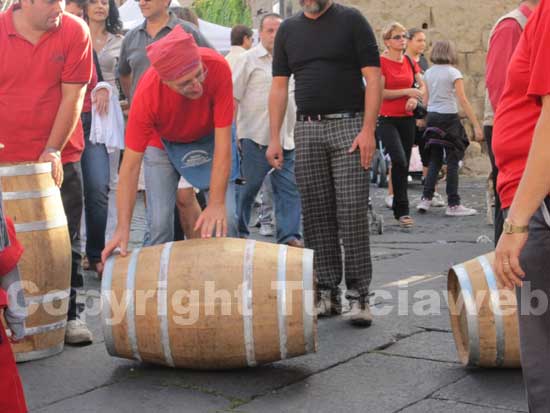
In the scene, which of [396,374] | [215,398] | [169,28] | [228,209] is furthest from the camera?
[169,28]

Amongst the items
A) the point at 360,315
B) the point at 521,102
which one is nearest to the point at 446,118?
the point at 360,315

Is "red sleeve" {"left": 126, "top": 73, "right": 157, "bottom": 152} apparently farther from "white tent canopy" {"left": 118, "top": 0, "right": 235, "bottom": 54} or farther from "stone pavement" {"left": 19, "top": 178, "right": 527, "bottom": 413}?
"white tent canopy" {"left": 118, "top": 0, "right": 235, "bottom": 54}

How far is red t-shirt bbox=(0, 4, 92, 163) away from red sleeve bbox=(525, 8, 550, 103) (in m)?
3.08

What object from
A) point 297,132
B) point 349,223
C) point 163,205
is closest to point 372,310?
point 349,223

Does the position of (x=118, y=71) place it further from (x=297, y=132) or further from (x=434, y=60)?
(x=434, y=60)

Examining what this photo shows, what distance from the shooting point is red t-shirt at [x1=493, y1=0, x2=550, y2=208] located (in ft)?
8.91

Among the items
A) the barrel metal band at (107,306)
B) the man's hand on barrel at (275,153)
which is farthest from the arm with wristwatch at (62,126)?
the man's hand on barrel at (275,153)

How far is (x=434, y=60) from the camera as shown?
1125cm

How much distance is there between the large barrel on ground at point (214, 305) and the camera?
14.4 ft

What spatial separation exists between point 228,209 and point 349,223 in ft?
2.68

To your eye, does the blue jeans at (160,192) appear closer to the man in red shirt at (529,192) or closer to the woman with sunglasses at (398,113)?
the man in red shirt at (529,192)

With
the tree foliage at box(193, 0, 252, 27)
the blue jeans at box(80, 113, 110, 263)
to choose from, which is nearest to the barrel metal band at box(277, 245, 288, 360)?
the blue jeans at box(80, 113, 110, 263)

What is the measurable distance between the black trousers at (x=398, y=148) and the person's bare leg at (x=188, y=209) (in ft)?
14.5

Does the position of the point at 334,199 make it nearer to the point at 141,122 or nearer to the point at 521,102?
the point at 141,122
